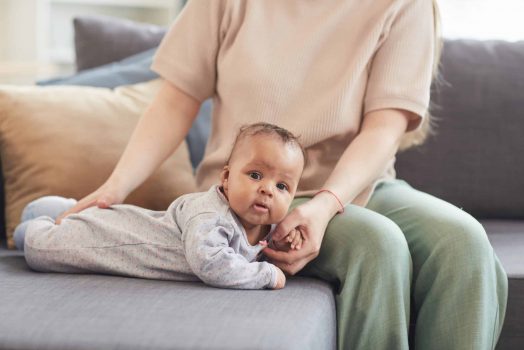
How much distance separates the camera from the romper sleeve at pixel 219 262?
1226 millimetres

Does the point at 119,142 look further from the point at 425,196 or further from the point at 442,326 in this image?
the point at 442,326

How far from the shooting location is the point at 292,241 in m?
1.34

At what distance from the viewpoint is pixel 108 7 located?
11.6 feet

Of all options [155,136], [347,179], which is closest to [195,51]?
[155,136]

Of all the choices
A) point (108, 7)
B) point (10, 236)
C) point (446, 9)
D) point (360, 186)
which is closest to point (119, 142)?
point (10, 236)

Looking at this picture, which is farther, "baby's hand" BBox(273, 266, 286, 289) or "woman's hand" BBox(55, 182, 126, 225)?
"woman's hand" BBox(55, 182, 126, 225)

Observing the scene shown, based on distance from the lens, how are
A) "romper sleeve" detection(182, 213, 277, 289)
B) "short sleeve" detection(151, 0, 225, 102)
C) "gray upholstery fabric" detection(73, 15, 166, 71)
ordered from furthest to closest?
1. "gray upholstery fabric" detection(73, 15, 166, 71)
2. "short sleeve" detection(151, 0, 225, 102)
3. "romper sleeve" detection(182, 213, 277, 289)

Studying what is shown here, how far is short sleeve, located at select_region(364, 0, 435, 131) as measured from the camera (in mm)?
1582

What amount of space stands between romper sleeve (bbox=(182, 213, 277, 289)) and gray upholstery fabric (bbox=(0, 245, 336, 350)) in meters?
0.02

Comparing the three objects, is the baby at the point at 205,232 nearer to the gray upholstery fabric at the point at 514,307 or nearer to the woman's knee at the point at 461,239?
the woman's knee at the point at 461,239

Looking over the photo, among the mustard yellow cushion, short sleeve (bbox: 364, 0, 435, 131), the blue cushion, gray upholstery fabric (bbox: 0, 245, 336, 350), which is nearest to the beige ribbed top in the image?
short sleeve (bbox: 364, 0, 435, 131)

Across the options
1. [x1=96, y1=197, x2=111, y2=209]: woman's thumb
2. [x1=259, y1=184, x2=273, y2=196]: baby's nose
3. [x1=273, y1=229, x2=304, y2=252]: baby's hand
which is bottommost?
[x1=96, y1=197, x2=111, y2=209]: woman's thumb

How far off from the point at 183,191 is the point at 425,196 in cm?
56

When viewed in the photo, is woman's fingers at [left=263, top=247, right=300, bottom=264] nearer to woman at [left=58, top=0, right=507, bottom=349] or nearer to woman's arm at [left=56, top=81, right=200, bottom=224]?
woman at [left=58, top=0, right=507, bottom=349]
